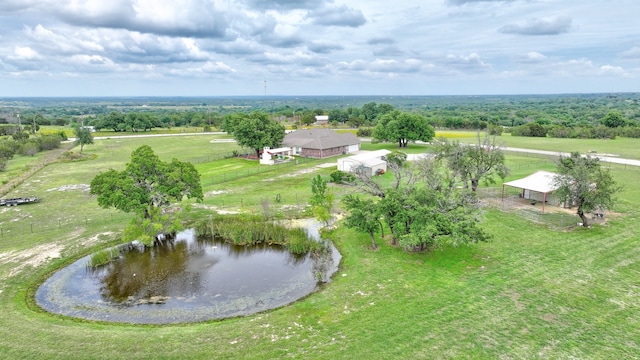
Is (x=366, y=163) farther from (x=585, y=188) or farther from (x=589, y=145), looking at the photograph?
(x=589, y=145)

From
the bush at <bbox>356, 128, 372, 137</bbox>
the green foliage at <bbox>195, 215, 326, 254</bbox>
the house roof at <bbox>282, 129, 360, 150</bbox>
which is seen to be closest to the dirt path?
the green foliage at <bbox>195, 215, 326, 254</bbox>

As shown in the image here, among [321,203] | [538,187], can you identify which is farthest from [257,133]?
[538,187]

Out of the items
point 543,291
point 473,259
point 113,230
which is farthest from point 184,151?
point 543,291

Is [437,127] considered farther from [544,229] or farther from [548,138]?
[544,229]

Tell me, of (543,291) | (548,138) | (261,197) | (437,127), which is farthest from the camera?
(437,127)

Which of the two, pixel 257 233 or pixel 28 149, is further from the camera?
pixel 28 149
